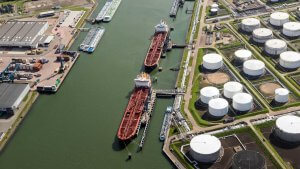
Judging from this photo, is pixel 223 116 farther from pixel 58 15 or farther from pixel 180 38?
pixel 58 15

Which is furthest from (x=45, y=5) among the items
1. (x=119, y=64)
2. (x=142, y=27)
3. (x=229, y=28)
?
(x=229, y=28)

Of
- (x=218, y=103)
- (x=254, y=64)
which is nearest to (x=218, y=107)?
(x=218, y=103)

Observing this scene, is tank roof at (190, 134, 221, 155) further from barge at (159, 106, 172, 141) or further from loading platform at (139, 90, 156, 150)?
loading platform at (139, 90, 156, 150)

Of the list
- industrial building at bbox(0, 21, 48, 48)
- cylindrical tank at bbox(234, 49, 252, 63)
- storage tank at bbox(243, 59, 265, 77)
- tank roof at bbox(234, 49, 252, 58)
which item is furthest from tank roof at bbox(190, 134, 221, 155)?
industrial building at bbox(0, 21, 48, 48)

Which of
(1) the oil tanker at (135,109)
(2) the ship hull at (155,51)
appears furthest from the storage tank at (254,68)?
(1) the oil tanker at (135,109)

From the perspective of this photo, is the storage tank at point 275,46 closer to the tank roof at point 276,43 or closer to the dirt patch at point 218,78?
the tank roof at point 276,43

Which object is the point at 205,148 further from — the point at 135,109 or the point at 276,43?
the point at 276,43

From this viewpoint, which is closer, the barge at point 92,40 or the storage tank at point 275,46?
the storage tank at point 275,46
